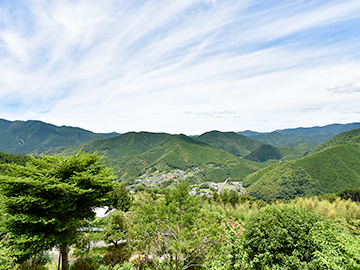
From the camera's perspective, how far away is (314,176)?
115 meters

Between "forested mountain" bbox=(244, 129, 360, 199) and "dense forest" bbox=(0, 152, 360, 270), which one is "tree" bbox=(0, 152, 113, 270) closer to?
"dense forest" bbox=(0, 152, 360, 270)

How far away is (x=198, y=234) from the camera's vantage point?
10.5 meters

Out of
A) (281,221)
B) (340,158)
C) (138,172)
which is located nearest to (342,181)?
(340,158)

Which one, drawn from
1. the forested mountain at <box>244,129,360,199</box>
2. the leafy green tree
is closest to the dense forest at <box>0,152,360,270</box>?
the leafy green tree

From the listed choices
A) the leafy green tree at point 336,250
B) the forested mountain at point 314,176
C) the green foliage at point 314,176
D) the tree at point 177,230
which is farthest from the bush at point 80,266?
the green foliage at point 314,176

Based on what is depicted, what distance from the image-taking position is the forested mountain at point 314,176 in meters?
109

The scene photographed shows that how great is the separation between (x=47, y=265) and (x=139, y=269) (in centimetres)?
725

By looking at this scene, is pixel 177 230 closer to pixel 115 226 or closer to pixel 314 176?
pixel 115 226

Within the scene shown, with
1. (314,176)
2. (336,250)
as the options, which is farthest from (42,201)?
(314,176)

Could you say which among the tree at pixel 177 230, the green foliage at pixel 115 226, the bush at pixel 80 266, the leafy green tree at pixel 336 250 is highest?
the leafy green tree at pixel 336 250

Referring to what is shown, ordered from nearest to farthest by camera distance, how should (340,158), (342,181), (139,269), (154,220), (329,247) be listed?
(329,247)
(154,220)
(139,269)
(342,181)
(340,158)

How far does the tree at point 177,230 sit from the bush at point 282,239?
248 cm

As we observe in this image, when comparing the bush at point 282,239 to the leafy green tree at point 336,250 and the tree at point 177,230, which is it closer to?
the leafy green tree at point 336,250

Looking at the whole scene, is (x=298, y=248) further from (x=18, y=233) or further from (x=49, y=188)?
(x=18, y=233)
